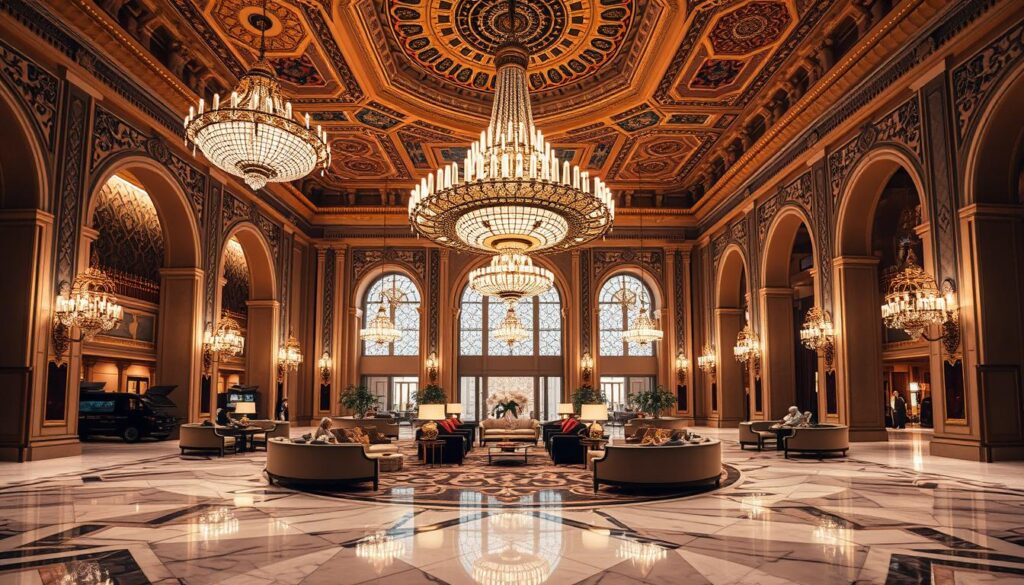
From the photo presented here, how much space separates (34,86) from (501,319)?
1383 cm

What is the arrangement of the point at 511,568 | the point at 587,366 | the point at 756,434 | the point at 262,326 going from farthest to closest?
the point at 587,366, the point at 262,326, the point at 756,434, the point at 511,568

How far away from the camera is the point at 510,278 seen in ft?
29.6

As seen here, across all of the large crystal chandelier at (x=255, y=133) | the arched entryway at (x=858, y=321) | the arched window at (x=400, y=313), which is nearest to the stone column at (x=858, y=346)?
the arched entryway at (x=858, y=321)

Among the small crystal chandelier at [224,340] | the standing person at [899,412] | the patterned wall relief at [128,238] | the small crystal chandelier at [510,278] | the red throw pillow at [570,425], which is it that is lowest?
the standing person at [899,412]

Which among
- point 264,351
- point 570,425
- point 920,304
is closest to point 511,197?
point 570,425

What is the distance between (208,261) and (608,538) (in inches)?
438

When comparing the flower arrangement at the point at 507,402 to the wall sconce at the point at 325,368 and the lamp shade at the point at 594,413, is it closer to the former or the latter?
the lamp shade at the point at 594,413

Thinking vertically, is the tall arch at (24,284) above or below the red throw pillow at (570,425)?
above

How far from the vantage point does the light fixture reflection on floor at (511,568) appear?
373 centimetres

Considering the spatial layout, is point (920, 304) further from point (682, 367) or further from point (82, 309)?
point (82, 309)

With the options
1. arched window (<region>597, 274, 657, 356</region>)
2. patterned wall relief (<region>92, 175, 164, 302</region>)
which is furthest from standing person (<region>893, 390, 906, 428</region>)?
patterned wall relief (<region>92, 175, 164, 302</region>)

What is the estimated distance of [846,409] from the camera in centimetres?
1180

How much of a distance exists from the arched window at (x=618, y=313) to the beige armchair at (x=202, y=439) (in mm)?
12313

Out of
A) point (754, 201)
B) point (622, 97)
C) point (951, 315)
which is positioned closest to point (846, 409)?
point (951, 315)
